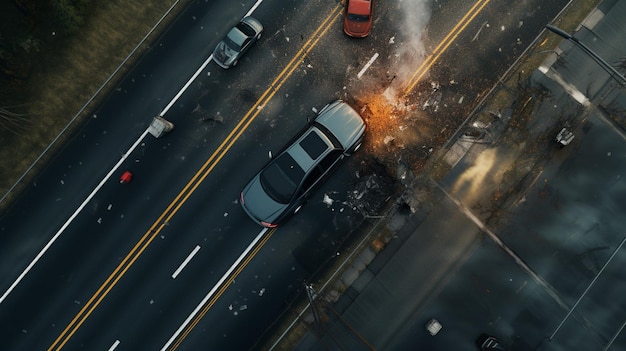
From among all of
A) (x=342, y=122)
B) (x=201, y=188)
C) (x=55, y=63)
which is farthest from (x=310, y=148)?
(x=55, y=63)

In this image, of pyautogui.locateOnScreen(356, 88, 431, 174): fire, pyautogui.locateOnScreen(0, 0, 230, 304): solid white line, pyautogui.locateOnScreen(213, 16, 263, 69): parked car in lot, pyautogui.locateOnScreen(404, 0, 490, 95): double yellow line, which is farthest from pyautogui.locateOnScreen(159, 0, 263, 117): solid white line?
pyautogui.locateOnScreen(404, 0, 490, 95): double yellow line

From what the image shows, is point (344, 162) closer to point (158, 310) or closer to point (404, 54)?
point (404, 54)

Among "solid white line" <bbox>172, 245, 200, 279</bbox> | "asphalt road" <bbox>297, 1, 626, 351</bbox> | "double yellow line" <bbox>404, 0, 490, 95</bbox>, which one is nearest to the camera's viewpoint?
"asphalt road" <bbox>297, 1, 626, 351</bbox>

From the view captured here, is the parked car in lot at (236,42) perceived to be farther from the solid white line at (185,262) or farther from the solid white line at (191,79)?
the solid white line at (185,262)

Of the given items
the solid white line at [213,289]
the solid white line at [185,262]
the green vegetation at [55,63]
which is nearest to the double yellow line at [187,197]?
the solid white line at [213,289]

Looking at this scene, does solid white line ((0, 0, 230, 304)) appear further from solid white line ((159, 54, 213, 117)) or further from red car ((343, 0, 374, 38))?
red car ((343, 0, 374, 38))

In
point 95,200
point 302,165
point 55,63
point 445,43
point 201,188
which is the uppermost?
point 55,63

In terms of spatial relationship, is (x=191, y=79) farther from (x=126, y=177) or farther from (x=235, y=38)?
(x=126, y=177)

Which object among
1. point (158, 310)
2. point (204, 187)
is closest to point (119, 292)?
point (158, 310)
